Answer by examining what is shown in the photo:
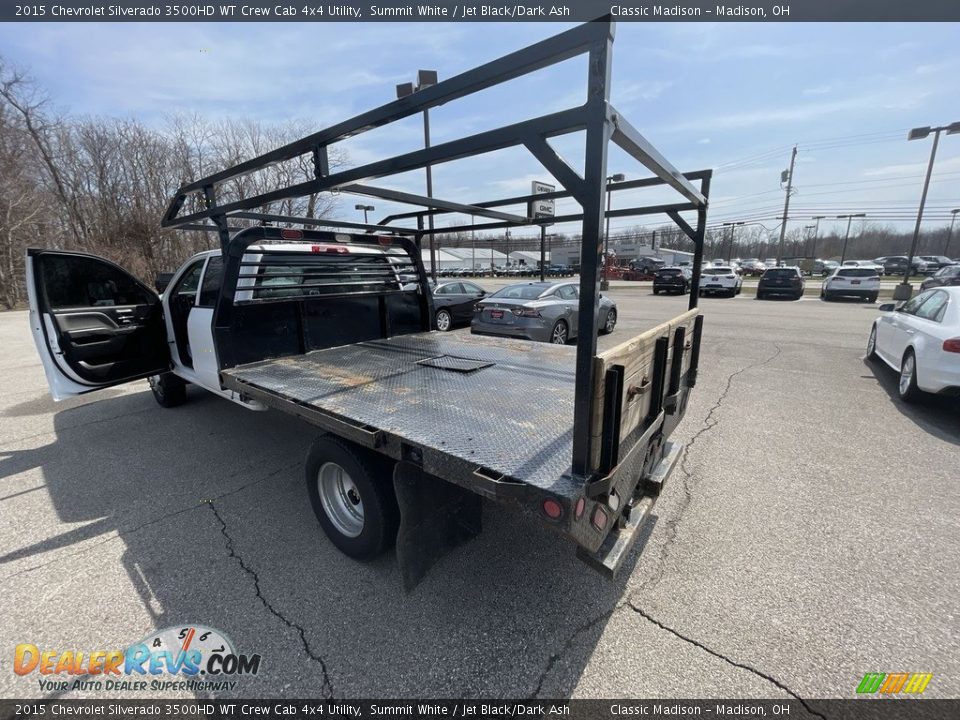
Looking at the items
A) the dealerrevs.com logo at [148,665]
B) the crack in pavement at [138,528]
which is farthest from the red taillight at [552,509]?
the crack in pavement at [138,528]

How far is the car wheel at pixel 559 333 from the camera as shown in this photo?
896 cm

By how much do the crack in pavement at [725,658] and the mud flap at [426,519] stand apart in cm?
103

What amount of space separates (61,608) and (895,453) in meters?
6.71

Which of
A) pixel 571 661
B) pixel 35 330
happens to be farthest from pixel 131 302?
pixel 571 661

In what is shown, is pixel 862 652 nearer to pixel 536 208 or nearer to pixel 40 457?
pixel 536 208

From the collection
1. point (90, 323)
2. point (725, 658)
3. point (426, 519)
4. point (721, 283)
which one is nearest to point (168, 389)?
point (90, 323)

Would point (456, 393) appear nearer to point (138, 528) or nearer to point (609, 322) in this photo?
point (138, 528)

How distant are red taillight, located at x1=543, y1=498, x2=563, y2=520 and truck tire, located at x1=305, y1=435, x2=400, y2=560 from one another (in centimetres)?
116

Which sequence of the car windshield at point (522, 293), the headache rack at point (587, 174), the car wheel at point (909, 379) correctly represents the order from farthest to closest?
the car windshield at point (522, 293) → the car wheel at point (909, 379) → the headache rack at point (587, 174)

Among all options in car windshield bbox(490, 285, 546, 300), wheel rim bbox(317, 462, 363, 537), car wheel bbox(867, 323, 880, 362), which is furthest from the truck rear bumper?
car wheel bbox(867, 323, 880, 362)

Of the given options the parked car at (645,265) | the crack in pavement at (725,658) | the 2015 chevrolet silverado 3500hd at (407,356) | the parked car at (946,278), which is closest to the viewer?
the 2015 chevrolet silverado 3500hd at (407,356)

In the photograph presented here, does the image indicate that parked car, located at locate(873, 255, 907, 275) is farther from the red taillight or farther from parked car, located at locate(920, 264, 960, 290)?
the red taillight

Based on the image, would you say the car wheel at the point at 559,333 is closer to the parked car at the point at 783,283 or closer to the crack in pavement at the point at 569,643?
the crack in pavement at the point at 569,643

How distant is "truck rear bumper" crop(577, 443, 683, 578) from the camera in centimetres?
189
